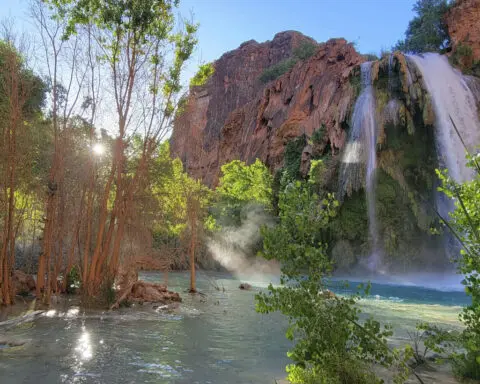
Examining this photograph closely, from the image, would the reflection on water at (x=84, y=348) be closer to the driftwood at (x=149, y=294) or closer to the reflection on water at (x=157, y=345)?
the reflection on water at (x=157, y=345)

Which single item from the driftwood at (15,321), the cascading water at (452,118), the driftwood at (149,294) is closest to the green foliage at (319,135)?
the cascading water at (452,118)

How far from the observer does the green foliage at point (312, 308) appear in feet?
12.2

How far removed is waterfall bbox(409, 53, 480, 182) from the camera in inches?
889

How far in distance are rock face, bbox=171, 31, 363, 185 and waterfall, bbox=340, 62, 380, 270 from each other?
1144 mm

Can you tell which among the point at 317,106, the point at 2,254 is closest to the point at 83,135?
the point at 2,254

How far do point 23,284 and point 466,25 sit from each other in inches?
1252

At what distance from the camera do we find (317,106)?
112 ft

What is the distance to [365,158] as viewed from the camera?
25.4 m

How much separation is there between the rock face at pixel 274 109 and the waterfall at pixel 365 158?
114 centimetres

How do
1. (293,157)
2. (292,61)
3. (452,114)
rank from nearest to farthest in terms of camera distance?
(452,114)
(293,157)
(292,61)

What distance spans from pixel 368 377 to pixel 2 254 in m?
9.41

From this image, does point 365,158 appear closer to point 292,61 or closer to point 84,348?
point 84,348

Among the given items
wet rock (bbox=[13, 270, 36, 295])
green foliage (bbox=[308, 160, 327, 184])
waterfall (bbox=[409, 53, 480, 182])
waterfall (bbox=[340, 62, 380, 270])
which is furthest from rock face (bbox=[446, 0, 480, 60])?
wet rock (bbox=[13, 270, 36, 295])

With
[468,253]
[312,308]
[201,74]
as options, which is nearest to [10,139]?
[201,74]
